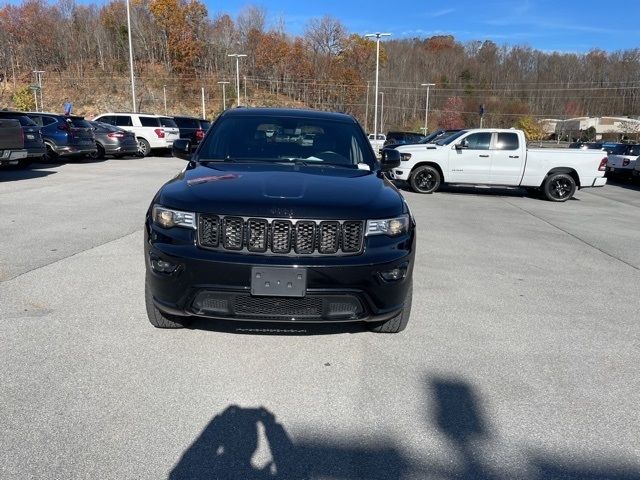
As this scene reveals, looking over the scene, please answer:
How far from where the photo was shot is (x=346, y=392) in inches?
120

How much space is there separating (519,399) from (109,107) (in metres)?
73.4

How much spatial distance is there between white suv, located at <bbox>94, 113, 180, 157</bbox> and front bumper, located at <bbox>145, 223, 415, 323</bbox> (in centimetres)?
1986

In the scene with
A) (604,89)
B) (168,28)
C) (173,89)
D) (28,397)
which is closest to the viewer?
(28,397)

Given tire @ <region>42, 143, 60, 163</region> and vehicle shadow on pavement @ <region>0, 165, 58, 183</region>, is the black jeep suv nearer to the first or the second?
vehicle shadow on pavement @ <region>0, 165, 58, 183</region>

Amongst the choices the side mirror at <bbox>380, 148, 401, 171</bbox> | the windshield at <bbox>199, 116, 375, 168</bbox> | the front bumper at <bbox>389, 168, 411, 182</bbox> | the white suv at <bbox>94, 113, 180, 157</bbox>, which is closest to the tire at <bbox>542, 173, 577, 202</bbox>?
the front bumper at <bbox>389, 168, 411, 182</bbox>

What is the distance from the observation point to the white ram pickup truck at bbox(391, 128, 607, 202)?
525 inches

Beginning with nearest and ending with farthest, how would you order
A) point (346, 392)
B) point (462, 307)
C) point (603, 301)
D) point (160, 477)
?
point (160, 477) → point (346, 392) → point (462, 307) → point (603, 301)

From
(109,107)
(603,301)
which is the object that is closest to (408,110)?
(109,107)

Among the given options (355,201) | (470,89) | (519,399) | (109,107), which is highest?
(470,89)

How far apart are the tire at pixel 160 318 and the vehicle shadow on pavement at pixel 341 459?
3.51 feet

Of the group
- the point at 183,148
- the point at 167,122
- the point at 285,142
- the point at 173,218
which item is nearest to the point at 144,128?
the point at 167,122

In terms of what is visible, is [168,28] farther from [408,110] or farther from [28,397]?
[28,397]

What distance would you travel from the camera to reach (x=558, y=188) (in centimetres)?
1353

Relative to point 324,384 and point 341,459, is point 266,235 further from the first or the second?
point 341,459
